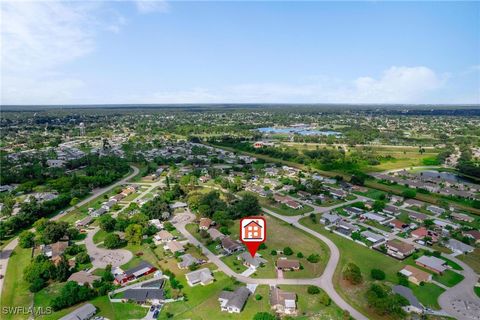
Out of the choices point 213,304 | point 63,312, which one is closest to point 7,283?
point 63,312

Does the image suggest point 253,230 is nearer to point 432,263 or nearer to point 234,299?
point 234,299

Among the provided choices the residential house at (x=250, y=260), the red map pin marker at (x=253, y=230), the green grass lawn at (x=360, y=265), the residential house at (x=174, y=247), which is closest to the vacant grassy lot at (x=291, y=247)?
the residential house at (x=250, y=260)

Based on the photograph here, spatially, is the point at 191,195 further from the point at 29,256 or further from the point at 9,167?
the point at 9,167

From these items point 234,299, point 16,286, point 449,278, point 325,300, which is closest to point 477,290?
point 449,278

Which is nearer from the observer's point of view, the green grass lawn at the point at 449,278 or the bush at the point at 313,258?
the green grass lawn at the point at 449,278

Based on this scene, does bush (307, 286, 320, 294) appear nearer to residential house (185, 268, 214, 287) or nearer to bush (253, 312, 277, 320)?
bush (253, 312, 277, 320)

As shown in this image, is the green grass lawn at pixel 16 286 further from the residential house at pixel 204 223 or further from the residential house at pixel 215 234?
the residential house at pixel 204 223

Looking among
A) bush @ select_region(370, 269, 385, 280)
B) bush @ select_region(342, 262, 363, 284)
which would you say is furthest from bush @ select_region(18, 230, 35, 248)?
bush @ select_region(370, 269, 385, 280)
